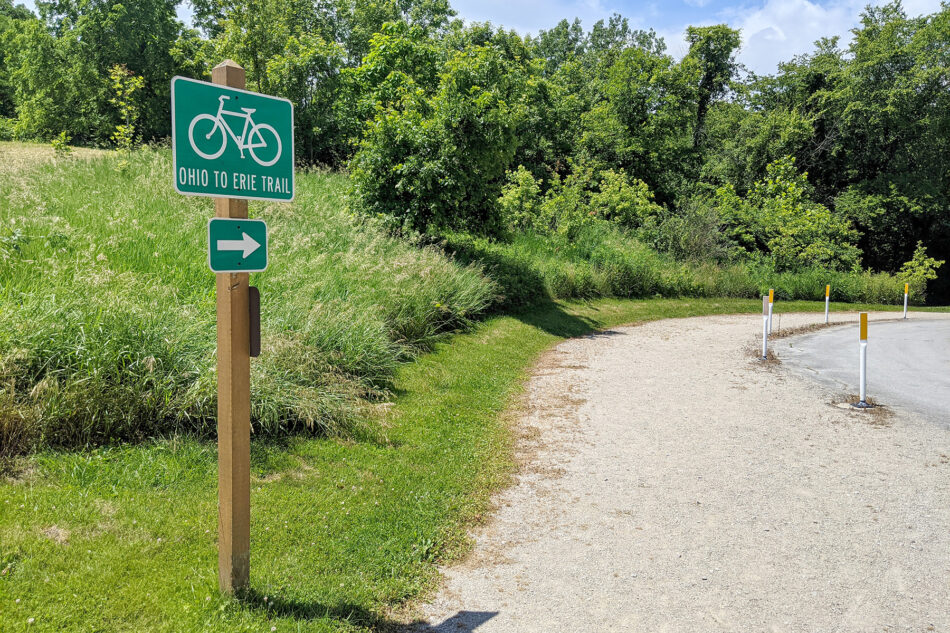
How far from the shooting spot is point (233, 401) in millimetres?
3381

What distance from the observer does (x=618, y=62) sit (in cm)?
3778

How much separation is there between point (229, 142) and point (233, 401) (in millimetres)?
1399

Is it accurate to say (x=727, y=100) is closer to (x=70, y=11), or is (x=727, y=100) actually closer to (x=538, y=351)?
(x=538, y=351)

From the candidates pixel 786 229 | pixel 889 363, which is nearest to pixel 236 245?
pixel 889 363

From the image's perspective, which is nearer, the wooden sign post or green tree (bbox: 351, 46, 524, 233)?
the wooden sign post

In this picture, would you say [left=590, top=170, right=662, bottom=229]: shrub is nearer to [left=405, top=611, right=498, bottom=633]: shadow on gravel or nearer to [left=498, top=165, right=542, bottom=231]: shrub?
[left=498, top=165, right=542, bottom=231]: shrub

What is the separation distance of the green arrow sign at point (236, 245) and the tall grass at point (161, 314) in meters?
2.71

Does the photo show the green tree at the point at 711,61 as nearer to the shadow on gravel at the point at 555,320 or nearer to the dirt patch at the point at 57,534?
the shadow on gravel at the point at 555,320

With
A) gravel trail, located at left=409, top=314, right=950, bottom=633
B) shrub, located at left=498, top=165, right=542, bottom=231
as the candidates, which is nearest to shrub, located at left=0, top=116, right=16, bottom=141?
shrub, located at left=498, top=165, right=542, bottom=231

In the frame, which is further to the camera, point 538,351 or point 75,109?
point 75,109

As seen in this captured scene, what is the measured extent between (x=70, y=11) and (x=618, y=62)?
126 ft

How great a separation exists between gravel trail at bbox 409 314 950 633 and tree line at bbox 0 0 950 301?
43.7 feet

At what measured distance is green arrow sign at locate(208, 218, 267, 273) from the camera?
10.6ft

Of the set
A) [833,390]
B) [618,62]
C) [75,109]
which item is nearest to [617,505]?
[833,390]
